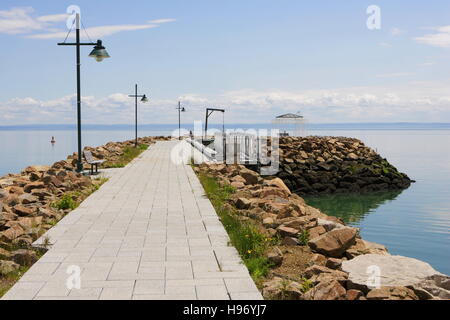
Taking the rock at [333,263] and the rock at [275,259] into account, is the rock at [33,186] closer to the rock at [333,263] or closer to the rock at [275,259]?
the rock at [275,259]

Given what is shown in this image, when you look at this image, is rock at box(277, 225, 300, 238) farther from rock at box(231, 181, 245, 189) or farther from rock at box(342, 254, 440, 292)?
rock at box(231, 181, 245, 189)

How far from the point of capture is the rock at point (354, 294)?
16.6ft

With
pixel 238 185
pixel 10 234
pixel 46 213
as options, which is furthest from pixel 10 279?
pixel 238 185

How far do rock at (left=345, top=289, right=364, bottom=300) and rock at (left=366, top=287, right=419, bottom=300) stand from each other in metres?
0.11

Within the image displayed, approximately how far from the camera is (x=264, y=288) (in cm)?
543

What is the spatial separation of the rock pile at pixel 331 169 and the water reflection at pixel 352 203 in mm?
1121

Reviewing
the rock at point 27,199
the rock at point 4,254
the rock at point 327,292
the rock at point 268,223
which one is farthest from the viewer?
the rock at point 27,199

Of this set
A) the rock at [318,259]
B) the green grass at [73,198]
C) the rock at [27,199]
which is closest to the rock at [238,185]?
the green grass at [73,198]

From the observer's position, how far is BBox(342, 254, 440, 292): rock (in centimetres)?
533

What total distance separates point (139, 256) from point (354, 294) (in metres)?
3.01

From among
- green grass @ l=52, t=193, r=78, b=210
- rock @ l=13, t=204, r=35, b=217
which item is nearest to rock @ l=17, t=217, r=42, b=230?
rock @ l=13, t=204, r=35, b=217

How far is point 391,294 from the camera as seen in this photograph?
16.3 ft
